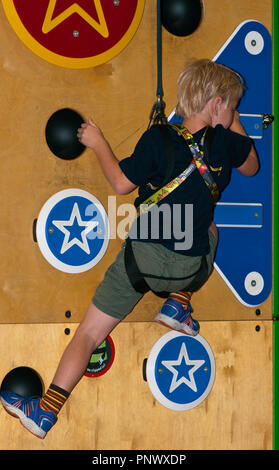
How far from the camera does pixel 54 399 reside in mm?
1463

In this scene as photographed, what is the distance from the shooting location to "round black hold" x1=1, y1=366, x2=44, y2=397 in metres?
1.52

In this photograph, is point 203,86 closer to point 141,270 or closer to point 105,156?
point 105,156

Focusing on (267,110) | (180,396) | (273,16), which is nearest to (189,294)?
(180,396)

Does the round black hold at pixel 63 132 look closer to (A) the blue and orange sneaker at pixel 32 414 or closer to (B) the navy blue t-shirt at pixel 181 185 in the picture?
(B) the navy blue t-shirt at pixel 181 185

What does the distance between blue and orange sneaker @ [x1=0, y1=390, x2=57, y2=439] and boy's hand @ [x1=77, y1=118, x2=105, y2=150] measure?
0.58 metres

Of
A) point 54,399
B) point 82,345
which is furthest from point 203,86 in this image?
point 54,399

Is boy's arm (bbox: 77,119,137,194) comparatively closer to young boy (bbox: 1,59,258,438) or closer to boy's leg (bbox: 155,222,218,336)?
young boy (bbox: 1,59,258,438)

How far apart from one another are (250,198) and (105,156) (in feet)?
1.40

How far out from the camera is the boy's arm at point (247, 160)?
159 cm

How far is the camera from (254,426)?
1696 mm

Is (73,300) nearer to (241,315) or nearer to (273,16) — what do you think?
(241,315)

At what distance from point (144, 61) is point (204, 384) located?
80cm

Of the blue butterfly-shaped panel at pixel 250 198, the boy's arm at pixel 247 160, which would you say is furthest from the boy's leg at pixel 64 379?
the boy's arm at pixel 247 160

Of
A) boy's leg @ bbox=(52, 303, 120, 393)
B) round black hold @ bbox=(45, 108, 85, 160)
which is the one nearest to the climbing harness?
boy's leg @ bbox=(52, 303, 120, 393)
